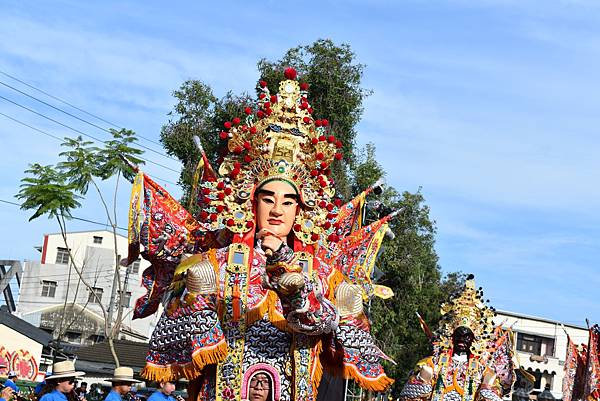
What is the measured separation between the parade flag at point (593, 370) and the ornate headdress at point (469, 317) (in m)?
3.53

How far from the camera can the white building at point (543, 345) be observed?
55.5 meters

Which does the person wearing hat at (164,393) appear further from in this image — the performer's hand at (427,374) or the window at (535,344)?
the window at (535,344)

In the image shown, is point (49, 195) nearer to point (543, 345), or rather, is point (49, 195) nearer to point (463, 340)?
point (463, 340)

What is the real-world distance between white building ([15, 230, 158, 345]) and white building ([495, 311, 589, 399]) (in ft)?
66.4

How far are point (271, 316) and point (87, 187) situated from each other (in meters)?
15.3

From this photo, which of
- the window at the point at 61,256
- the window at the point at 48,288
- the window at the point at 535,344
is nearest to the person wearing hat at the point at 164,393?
the window at the point at 48,288

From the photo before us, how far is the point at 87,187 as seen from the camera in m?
Result: 22.6

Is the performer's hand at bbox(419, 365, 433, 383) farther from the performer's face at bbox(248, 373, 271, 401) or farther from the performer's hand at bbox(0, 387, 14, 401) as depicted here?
the performer's hand at bbox(0, 387, 14, 401)

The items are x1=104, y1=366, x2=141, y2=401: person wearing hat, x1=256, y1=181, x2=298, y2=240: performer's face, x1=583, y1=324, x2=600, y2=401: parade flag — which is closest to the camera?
x1=256, y1=181, x2=298, y2=240: performer's face

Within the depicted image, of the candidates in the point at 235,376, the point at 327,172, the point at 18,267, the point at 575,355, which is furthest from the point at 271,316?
the point at 18,267

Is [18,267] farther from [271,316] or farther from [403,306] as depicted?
[271,316]

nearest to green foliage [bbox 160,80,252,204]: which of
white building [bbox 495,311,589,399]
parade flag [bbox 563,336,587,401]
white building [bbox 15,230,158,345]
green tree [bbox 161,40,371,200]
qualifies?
green tree [bbox 161,40,371,200]

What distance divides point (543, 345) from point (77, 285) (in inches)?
1043

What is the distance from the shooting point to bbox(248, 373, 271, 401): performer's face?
8.02m
